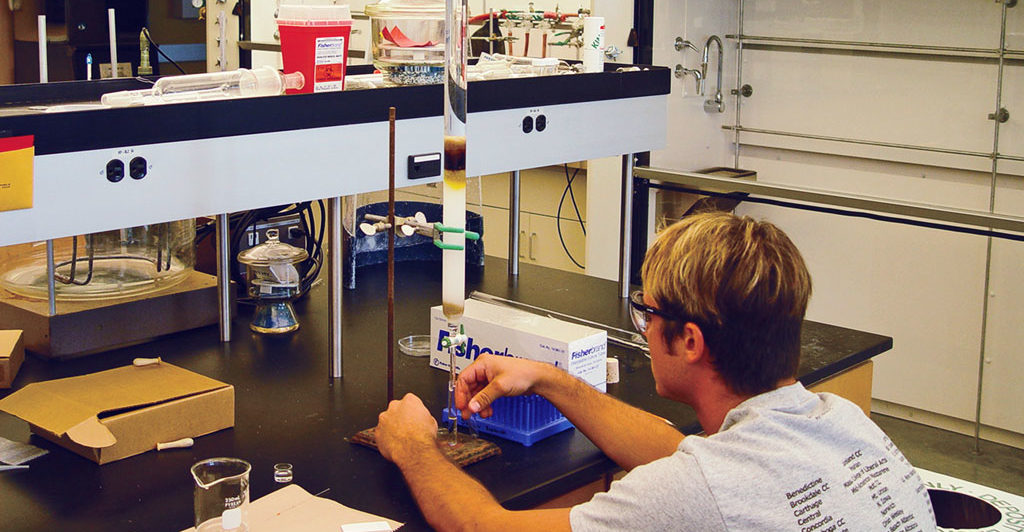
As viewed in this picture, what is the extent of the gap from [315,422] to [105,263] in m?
0.60

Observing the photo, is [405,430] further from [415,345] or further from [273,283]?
[273,283]

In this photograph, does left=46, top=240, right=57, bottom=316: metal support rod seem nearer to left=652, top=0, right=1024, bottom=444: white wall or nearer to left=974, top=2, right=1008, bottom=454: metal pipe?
left=652, top=0, right=1024, bottom=444: white wall

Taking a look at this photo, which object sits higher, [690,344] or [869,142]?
[869,142]

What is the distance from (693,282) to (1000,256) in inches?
102

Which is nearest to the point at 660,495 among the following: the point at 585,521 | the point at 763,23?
the point at 585,521

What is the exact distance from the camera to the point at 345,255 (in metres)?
2.23

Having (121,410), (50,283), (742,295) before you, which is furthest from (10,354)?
(742,295)

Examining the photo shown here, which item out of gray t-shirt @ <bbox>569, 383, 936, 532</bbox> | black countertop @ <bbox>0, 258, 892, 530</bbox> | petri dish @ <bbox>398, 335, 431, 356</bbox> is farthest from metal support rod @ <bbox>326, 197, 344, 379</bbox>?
gray t-shirt @ <bbox>569, 383, 936, 532</bbox>

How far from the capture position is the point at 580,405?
1.44 meters

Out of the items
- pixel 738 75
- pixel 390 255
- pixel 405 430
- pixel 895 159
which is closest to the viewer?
pixel 405 430

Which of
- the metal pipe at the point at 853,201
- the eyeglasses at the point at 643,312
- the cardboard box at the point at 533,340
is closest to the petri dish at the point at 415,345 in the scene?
the cardboard box at the point at 533,340

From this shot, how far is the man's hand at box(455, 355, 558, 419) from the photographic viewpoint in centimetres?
142

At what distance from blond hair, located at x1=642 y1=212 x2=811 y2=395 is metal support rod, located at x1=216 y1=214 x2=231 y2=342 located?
0.91 meters

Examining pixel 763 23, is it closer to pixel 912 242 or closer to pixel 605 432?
pixel 912 242
